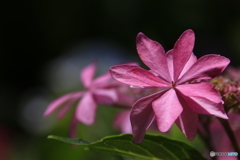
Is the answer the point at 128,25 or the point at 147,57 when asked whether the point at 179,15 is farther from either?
the point at 147,57

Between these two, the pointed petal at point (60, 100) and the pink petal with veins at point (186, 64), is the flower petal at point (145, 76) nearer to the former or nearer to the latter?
the pink petal with veins at point (186, 64)

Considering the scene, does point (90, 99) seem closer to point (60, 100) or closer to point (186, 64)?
point (60, 100)

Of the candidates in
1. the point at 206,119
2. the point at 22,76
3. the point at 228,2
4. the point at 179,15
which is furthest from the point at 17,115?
the point at 206,119

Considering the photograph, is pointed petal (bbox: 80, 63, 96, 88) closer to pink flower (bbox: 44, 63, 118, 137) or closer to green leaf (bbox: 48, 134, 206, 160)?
pink flower (bbox: 44, 63, 118, 137)

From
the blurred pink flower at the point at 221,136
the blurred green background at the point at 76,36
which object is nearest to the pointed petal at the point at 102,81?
the blurred pink flower at the point at 221,136

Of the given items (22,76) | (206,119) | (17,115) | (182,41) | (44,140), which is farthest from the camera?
(22,76)

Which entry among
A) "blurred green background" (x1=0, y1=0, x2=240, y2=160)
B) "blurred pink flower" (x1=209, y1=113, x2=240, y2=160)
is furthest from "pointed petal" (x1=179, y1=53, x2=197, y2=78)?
"blurred green background" (x1=0, y1=0, x2=240, y2=160)
